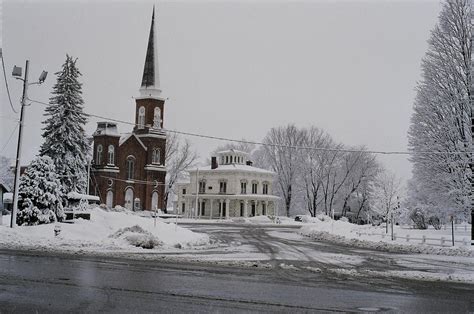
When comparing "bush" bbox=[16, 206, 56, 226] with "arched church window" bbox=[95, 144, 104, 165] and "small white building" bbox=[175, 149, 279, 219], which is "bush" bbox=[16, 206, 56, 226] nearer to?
"arched church window" bbox=[95, 144, 104, 165]

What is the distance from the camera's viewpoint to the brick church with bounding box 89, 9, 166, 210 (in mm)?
67750

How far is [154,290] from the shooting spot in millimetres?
9742

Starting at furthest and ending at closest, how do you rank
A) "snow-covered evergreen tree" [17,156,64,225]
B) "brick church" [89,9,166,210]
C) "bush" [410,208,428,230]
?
"brick church" [89,9,166,210] < "bush" [410,208,428,230] < "snow-covered evergreen tree" [17,156,64,225]

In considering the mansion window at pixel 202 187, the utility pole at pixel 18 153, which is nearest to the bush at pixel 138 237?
the utility pole at pixel 18 153

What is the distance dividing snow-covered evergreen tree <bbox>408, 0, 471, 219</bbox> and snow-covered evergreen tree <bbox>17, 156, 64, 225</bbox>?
66.4 feet

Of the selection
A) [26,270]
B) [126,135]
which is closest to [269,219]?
[126,135]

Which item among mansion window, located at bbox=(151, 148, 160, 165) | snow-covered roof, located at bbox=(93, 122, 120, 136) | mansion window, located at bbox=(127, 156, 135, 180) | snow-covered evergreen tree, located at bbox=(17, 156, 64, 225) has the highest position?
snow-covered roof, located at bbox=(93, 122, 120, 136)

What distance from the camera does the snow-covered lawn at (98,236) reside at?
64.1 feet

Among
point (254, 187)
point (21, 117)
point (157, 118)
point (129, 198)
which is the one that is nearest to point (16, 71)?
point (21, 117)

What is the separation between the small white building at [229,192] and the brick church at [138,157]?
21.0 ft

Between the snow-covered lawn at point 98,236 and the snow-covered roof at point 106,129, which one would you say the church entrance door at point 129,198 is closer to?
the snow-covered roof at point 106,129

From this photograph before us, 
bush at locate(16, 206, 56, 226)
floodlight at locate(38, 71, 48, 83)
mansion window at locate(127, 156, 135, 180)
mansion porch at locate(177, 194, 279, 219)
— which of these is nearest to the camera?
floodlight at locate(38, 71, 48, 83)

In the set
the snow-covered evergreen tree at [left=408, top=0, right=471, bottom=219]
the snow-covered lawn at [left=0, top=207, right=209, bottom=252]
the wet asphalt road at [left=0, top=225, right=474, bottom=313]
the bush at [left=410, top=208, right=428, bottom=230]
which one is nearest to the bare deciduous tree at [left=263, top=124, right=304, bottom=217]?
the bush at [left=410, top=208, right=428, bottom=230]

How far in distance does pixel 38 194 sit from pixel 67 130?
1961cm
